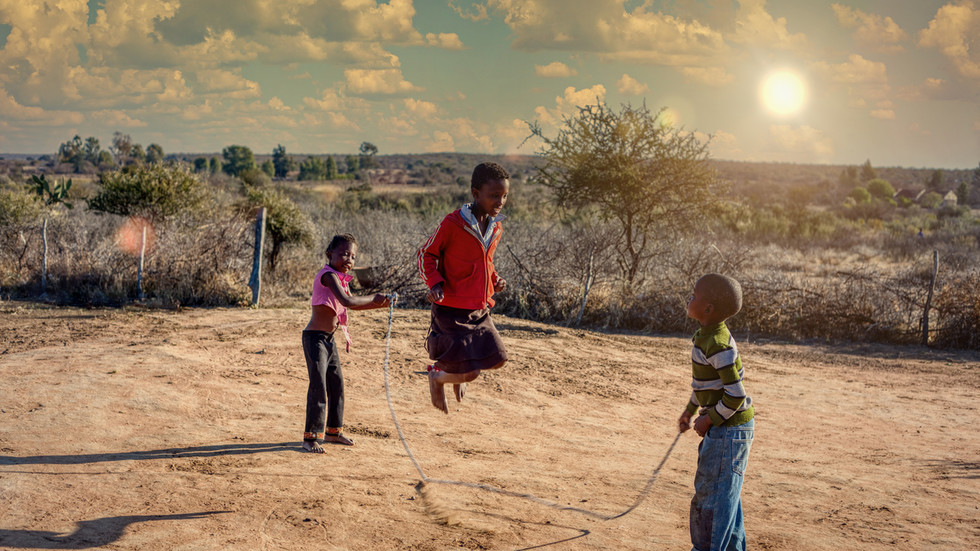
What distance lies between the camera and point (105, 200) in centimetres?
1452

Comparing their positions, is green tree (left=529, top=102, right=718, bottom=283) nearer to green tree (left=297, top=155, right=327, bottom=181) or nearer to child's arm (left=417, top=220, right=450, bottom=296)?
child's arm (left=417, top=220, right=450, bottom=296)

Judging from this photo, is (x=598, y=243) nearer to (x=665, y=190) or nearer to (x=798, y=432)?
(x=665, y=190)

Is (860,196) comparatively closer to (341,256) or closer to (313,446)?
(341,256)

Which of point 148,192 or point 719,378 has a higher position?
point 148,192

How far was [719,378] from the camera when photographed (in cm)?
387

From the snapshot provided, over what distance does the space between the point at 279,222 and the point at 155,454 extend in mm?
10585

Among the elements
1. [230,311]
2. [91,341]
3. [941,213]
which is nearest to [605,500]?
[91,341]

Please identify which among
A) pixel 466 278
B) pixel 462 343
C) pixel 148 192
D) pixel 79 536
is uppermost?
pixel 148 192

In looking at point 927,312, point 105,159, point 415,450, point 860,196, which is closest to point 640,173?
point 927,312

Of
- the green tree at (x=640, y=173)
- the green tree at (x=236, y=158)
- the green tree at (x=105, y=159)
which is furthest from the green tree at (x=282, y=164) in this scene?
the green tree at (x=640, y=173)

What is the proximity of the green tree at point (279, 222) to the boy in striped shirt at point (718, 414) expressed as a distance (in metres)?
13.2

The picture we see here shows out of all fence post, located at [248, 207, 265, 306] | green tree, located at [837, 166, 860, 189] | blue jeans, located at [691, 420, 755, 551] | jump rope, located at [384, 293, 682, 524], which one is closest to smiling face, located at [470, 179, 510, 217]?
A: jump rope, located at [384, 293, 682, 524]

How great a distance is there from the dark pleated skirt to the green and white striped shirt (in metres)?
1.54

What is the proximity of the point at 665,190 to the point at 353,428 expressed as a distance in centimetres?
1212
